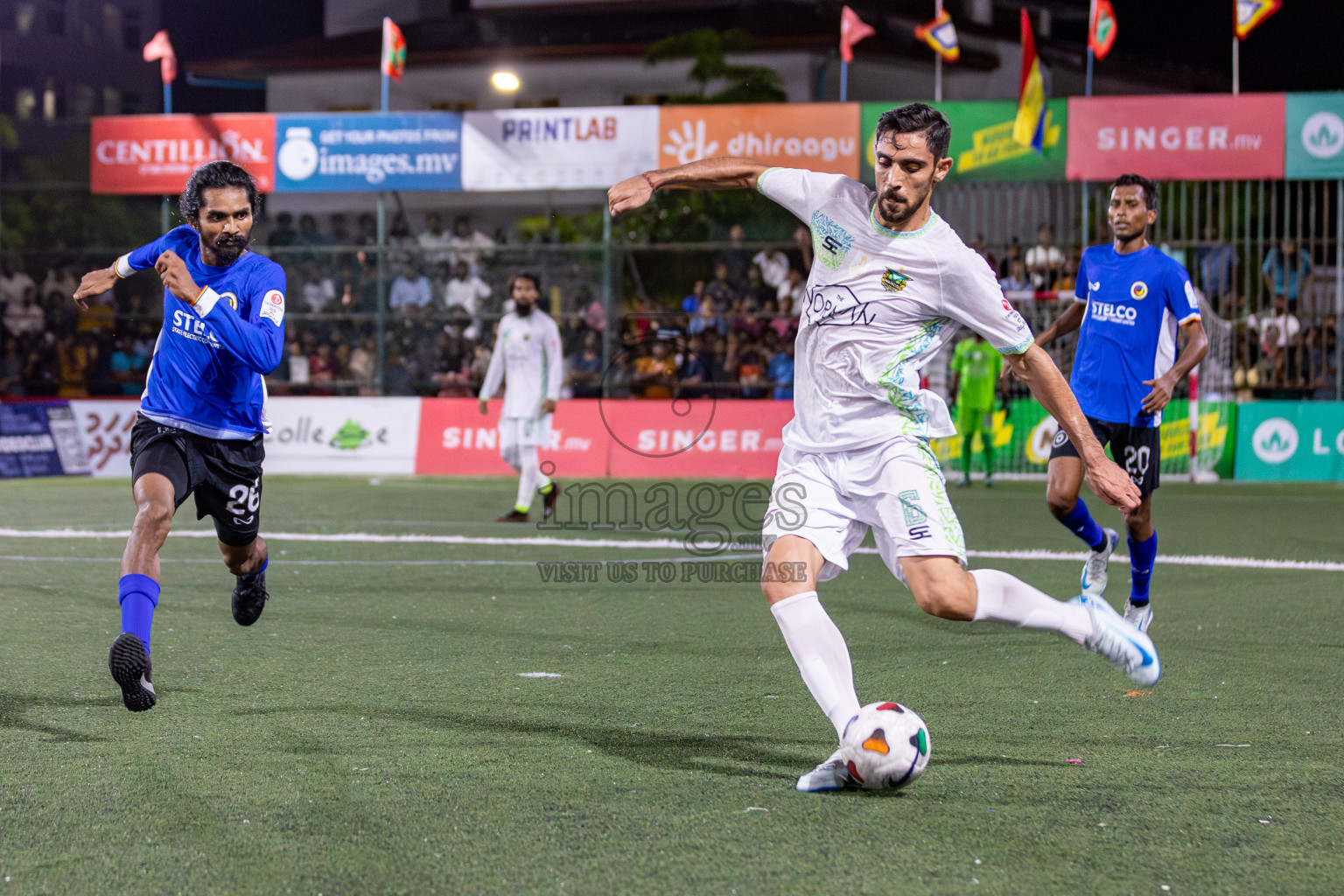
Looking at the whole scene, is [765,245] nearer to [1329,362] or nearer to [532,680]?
[1329,362]

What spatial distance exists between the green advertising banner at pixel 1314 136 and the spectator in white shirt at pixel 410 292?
12520 millimetres

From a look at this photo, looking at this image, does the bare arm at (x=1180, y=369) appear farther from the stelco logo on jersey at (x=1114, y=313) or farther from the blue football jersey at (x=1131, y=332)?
the stelco logo on jersey at (x=1114, y=313)

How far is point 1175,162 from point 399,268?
38.6 feet

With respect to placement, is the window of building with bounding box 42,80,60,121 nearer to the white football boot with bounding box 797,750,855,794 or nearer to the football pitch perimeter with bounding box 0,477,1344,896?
the football pitch perimeter with bounding box 0,477,1344,896

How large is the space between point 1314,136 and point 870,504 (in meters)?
16.1

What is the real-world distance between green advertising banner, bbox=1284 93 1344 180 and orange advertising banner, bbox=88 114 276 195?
14083 millimetres

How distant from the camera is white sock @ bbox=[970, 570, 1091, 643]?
13.2 ft

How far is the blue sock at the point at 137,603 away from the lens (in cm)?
460

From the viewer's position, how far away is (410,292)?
2086 centimetres

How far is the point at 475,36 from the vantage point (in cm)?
3800

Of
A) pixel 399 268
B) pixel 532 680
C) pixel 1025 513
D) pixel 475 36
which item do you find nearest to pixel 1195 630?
pixel 532 680

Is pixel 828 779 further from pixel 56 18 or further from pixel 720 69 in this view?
pixel 56 18

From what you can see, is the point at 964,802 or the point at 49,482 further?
the point at 49,482

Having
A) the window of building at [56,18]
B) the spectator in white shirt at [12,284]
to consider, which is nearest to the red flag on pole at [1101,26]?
the spectator in white shirt at [12,284]
